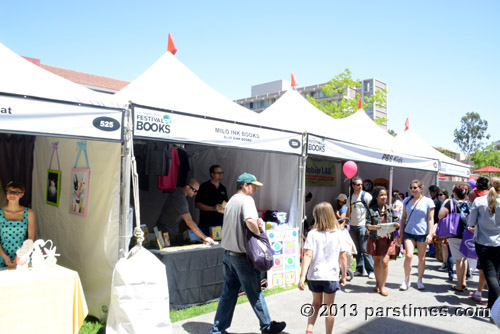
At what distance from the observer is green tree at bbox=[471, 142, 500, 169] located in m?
34.0

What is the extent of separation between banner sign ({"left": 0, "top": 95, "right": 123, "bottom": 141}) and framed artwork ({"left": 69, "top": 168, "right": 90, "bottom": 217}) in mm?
936

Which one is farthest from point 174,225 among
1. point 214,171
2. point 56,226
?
point 56,226

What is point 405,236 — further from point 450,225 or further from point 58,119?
point 58,119

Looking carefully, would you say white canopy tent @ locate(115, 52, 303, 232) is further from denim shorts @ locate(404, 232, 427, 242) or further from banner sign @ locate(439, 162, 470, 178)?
banner sign @ locate(439, 162, 470, 178)

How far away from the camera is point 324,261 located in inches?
133

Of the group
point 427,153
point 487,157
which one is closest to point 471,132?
point 487,157

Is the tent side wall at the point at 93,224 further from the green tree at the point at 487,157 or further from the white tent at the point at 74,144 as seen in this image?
the green tree at the point at 487,157

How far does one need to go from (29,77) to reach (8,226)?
156 centimetres

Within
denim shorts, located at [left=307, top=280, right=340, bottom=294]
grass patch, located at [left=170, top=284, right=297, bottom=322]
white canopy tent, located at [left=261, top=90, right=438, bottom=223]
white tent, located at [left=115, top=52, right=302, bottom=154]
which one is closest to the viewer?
denim shorts, located at [left=307, top=280, right=340, bottom=294]

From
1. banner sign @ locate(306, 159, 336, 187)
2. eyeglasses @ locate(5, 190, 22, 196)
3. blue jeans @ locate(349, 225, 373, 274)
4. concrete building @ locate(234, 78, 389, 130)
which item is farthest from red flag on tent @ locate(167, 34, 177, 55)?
concrete building @ locate(234, 78, 389, 130)

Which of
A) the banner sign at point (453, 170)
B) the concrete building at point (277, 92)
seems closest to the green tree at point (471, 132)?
the concrete building at point (277, 92)

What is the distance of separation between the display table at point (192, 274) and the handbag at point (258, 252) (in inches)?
52.8

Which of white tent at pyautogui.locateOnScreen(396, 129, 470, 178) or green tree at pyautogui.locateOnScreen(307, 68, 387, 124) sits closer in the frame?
white tent at pyautogui.locateOnScreen(396, 129, 470, 178)

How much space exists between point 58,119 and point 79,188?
1.35 metres
